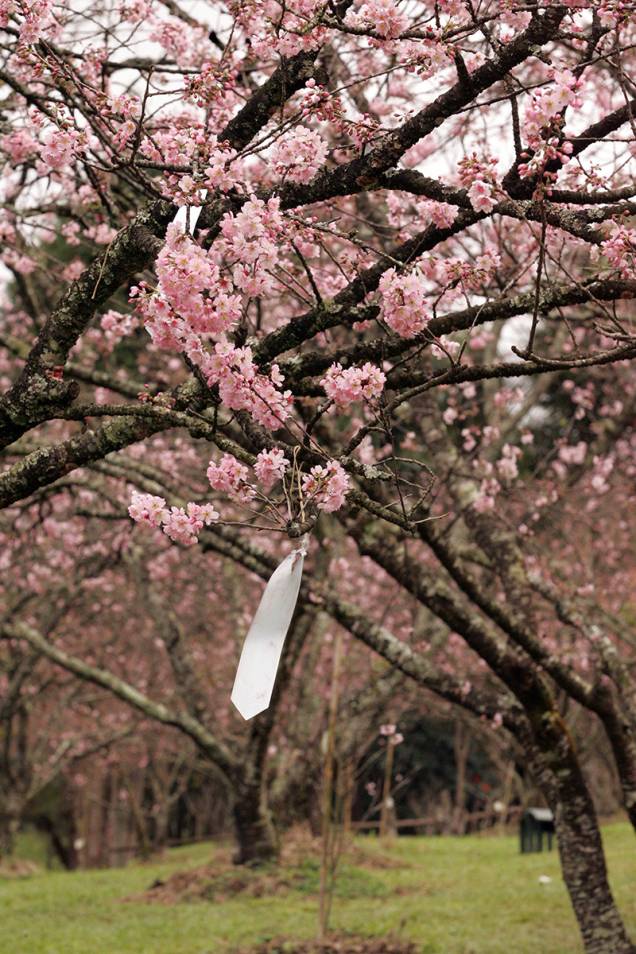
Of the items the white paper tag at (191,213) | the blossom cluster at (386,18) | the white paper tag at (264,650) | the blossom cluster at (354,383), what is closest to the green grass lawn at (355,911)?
the white paper tag at (264,650)

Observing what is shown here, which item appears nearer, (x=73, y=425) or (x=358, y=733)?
(x=358, y=733)

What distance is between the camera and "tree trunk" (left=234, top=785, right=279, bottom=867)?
10.0 m

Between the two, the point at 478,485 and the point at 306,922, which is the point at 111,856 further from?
the point at 478,485

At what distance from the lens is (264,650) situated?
117 inches

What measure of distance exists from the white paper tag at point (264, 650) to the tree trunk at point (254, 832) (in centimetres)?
739

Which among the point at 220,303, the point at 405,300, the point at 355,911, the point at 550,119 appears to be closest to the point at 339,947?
the point at 355,911

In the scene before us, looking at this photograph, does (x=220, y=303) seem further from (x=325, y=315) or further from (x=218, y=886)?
(x=218, y=886)

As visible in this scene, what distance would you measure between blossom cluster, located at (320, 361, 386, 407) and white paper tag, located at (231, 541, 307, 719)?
701 mm

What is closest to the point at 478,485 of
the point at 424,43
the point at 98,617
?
the point at 424,43

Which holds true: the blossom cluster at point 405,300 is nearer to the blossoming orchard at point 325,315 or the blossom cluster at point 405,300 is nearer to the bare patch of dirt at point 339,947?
the blossoming orchard at point 325,315

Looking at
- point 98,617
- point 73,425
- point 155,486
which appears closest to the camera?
point 155,486

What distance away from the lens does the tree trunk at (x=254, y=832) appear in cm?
1002

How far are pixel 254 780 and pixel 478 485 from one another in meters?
4.03

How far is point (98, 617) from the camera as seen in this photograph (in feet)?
52.3
